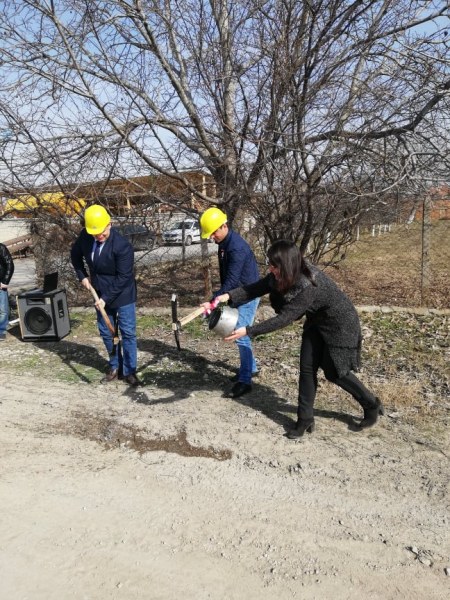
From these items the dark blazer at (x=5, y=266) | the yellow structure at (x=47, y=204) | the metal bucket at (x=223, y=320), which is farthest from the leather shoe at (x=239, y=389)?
the yellow structure at (x=47, y=204)

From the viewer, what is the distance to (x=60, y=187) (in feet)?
25.8

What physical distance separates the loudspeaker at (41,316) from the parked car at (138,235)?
2.10 m

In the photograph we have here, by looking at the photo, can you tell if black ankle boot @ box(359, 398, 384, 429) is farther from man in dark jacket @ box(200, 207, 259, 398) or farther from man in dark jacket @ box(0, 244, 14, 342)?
man in dark jacket @ box(0, 244, 14, 342)

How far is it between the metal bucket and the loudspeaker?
3.46 metres

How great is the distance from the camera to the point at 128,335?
5246 millimetres

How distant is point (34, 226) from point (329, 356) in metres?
7.16

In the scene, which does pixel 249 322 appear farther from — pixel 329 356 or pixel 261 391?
pixel 329 356

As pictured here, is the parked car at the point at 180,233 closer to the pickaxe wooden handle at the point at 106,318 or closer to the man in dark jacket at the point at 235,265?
the pickaxe wooden handle at the point at 106,318

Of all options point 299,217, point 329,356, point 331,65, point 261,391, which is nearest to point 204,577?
point 329,356

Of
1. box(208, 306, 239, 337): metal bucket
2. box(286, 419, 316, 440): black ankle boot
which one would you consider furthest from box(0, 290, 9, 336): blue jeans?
box(286, 419, 316, 440): black ankle boot

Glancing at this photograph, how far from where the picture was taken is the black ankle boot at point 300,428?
156 inches

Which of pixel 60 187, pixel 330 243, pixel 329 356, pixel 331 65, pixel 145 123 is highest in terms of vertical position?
pixel 331 65

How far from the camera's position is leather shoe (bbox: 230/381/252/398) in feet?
16.0

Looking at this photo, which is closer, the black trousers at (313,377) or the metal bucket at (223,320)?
the black trousers at (313,377)
